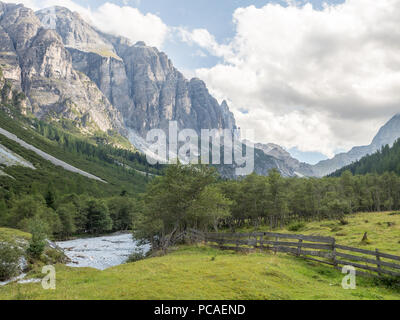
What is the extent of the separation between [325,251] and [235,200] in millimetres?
51803

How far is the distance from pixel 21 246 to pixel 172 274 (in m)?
32.1

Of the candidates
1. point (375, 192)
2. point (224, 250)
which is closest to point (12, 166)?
point (224, 250)

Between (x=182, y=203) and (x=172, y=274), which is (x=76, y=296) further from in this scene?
(x=182, y=203)

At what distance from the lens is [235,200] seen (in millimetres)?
74750

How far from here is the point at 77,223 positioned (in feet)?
332

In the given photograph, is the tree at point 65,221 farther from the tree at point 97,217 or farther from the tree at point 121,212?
the tree at point 121,212

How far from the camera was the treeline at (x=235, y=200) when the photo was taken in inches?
1507

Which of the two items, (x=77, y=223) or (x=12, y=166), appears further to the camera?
(x=12, y=166)

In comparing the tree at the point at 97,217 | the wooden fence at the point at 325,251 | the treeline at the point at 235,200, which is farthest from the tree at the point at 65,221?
the wooden fence at the point at 325,251

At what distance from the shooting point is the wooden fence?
17.4 metres

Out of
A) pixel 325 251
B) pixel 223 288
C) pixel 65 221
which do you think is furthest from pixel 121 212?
pixel 223 288

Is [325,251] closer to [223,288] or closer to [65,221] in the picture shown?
[223,288]

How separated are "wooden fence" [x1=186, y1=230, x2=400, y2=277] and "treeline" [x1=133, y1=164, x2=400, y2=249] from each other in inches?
271

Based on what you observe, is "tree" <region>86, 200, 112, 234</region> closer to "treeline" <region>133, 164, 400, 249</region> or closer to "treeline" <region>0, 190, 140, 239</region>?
"treeline" <region>0, 190, 140, 239</region>
